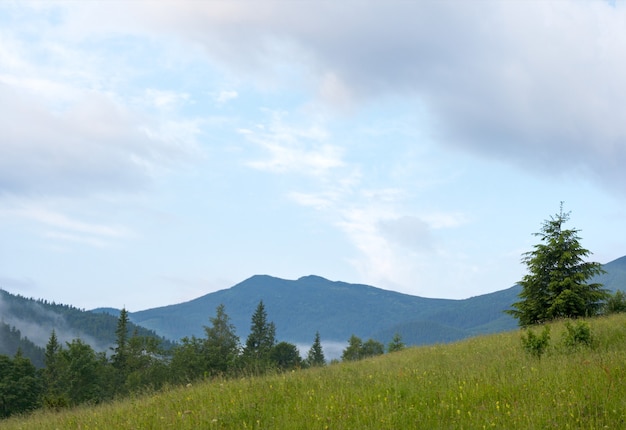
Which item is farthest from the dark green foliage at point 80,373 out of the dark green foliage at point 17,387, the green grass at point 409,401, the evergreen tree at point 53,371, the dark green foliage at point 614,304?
the green grass at point 409,401

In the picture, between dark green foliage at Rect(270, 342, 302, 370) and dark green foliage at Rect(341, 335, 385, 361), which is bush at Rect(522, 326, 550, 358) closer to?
dark green foliage at Rect(270, 342, 302, 370)

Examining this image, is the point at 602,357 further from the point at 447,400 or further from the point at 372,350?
the point at 372,350

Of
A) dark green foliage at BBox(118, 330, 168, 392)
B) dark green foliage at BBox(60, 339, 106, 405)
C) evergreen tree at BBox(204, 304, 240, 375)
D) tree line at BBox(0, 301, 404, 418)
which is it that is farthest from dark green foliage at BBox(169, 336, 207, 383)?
dark green foliage at BBox(60, 339, 106, 405)

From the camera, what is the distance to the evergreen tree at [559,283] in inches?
1067

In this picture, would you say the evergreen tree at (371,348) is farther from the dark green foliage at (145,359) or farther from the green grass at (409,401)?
the green grass at (409,401)

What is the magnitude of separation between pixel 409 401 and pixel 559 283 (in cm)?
2147

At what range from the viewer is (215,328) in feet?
258

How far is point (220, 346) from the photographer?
7662 cm

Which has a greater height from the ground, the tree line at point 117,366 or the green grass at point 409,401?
the green grass at point 409,401

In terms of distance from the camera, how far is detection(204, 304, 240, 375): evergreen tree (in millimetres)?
74750

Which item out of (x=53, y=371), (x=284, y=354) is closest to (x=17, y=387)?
(x=53, y=371)

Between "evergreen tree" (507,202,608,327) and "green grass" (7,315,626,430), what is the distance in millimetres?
15439

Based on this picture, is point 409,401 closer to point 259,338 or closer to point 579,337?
point 579,337

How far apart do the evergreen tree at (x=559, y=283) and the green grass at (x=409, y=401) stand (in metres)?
15.4
